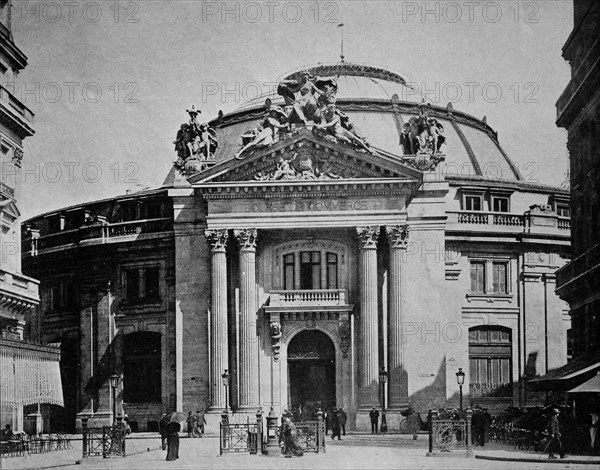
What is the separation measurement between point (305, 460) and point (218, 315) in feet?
70.2

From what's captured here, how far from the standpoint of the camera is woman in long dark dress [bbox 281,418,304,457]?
40500 mm

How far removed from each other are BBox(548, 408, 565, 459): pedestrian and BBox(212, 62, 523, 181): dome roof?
3401 centimetres

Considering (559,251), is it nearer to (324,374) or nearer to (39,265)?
(324,374)

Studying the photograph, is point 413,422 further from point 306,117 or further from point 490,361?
point 306,117

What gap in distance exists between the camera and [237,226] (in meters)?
59.3

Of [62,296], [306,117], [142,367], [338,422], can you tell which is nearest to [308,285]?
[306,117]

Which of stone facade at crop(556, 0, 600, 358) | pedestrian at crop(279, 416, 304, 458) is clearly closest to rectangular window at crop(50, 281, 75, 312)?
stone facade at crop(556, 0, 600, 358)

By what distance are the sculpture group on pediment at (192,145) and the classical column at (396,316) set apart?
440 inches

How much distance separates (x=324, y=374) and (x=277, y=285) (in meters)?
5.47

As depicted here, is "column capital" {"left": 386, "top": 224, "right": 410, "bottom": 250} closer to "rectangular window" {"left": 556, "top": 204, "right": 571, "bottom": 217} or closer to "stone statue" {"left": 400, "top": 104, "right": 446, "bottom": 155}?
"stone statue" {"left": 400, "top": 104, "right": 446, "bottom": 155}

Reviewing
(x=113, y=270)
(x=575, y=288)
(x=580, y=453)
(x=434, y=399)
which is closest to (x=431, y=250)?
(x=434, y=399)

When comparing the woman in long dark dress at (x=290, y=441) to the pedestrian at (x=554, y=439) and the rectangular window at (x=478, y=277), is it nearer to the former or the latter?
the pedestrian at (x=554, y=439)

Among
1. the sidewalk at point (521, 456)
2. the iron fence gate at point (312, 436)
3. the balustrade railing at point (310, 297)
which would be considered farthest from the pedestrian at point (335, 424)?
the iron fence gate at point (312, 436)

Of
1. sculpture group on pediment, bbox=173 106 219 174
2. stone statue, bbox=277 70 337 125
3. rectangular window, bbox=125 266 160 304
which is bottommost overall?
rectangular window, bbox=125 266 160 304
